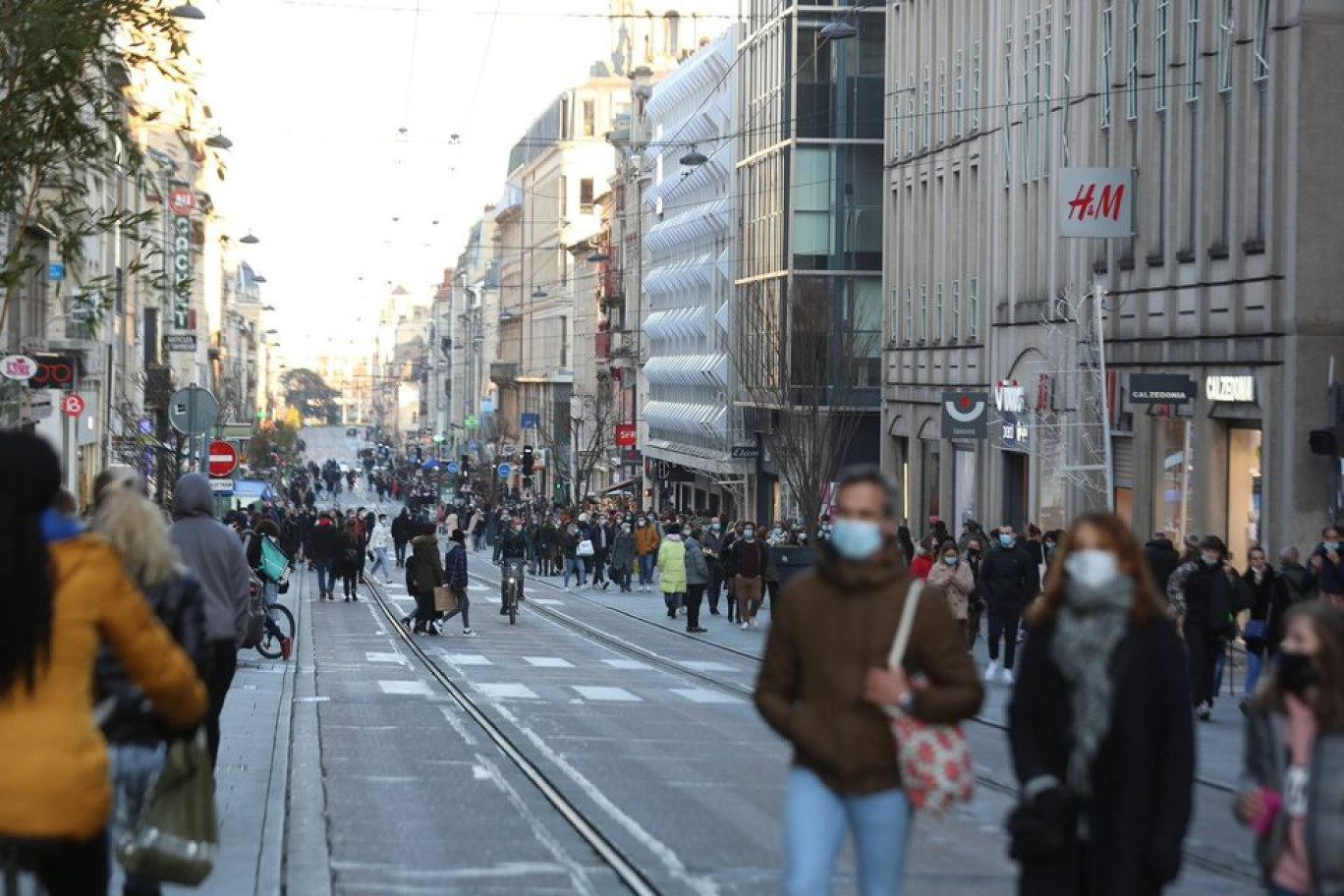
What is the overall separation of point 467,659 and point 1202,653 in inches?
440

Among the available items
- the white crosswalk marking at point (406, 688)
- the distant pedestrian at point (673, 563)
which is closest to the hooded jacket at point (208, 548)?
the white crosswalk marking at point (406, 688)

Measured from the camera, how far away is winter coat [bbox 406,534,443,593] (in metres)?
33.9

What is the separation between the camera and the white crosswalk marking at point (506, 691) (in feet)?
77.5

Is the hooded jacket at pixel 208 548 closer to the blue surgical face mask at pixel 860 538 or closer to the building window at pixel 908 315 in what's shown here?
the blue surgical face mask at pixel 860 538

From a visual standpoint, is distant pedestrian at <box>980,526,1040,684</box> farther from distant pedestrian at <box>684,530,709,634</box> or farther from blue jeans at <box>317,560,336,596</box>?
blue jeans at <box>317,560,336,596</box>

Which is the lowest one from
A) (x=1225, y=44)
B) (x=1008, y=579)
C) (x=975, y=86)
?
(x=1008, y=579)

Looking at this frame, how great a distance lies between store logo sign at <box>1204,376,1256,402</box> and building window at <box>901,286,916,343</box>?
70.9 ft

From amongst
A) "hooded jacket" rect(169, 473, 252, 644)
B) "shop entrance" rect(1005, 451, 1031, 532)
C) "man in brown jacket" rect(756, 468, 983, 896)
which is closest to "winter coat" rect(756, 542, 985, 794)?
"man in brown jacket" rect(756, 468, 983, 896)

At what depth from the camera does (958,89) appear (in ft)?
159

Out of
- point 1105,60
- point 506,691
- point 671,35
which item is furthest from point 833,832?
point 671,35

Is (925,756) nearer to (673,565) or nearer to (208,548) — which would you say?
(208,548)

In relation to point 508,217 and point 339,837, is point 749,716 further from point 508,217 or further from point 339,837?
point 508,217

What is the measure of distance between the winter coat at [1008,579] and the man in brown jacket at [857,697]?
18691 mm

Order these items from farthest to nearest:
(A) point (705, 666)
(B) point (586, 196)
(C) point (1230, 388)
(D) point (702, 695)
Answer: (B) point (586, 196) → (C) point (1230, 388) → (A) point (705, 666) → (D) point (702, 695)
